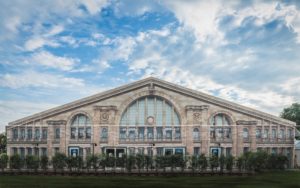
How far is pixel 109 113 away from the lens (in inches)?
2344

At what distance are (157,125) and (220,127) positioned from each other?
30.8 feet

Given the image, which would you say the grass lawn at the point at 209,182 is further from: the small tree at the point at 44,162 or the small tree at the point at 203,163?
the small tree at the point at 44,162

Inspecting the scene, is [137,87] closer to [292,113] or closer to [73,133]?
[73,133]

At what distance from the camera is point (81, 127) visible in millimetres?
60062

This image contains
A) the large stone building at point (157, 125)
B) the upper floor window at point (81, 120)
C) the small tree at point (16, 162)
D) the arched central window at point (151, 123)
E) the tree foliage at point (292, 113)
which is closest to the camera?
the small tree at point (16, 162)

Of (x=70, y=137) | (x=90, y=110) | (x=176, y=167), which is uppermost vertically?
(x=90, y=110)

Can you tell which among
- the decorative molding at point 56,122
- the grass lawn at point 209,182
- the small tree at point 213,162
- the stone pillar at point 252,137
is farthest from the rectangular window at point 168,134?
the grass lawn at point 209,182

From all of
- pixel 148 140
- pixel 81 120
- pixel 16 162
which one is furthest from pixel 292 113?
pixel 16 162

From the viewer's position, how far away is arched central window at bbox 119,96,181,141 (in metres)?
59.2

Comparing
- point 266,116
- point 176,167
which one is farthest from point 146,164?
point 266,116

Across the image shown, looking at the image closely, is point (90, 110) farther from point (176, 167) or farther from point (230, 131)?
point (230, 131)

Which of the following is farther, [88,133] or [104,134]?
[88,133]

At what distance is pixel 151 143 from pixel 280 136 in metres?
19.1

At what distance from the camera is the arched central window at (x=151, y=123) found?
59.2 meters
